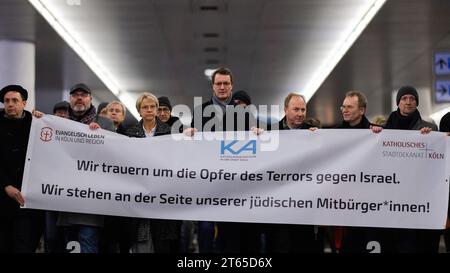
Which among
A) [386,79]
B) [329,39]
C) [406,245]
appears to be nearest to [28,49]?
[329,39]

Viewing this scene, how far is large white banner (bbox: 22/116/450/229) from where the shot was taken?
656 centimetres

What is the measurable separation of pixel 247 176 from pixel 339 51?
39.4 feet

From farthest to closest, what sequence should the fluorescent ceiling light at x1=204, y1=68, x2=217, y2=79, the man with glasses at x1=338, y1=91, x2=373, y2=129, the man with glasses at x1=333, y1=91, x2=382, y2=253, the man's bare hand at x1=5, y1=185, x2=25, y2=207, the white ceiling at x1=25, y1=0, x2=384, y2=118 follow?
the fluorescent ceiling light at x1=204, y1=68, x2=217, y2=79 → the white ceiling at x1=25, y1=0, x2=384, y2=118 → the man with glasses at x1=338, y1=91, x2=373, y2=129 → the man with glasses at x1=333, y1=91, x2=382, y2=253 → the man's bare hand at x1=5, y1=185, x2=25, y2=207

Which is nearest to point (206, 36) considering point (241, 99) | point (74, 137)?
point (241, 99)

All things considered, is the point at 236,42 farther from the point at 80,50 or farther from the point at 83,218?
the point at 83,218

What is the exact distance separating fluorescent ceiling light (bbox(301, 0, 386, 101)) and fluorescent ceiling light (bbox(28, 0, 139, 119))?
15.9 ft

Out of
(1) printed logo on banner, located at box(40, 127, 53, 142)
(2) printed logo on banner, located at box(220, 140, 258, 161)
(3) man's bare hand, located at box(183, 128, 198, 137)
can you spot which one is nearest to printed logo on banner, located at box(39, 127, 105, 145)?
(1) printed logo on banner, located at box(40, 127, 53, 142)

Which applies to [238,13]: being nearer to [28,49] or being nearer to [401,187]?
[28,49]

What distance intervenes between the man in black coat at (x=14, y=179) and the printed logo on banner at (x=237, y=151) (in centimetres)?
170

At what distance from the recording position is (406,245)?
22.0 ft

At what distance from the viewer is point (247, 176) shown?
6.63 metres

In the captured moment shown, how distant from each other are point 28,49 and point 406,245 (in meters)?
11.8

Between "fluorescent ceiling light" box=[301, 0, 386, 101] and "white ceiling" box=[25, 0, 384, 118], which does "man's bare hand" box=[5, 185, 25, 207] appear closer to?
"white ceiling" box=[25, 0, 384, 118]

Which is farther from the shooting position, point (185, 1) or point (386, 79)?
point (386, 79)
